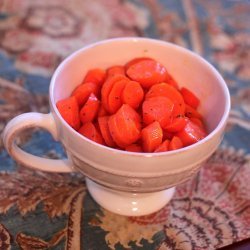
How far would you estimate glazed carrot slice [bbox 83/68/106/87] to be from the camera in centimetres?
74

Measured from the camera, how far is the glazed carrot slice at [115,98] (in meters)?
0.67

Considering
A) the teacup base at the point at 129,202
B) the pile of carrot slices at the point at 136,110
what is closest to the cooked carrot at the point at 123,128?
the pile of carrot slices at the point at 136,110

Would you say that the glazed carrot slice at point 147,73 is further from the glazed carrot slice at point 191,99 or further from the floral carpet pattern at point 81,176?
the floral carpet pattern at point 81,176

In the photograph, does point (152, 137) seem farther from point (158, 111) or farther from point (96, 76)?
point (96, 76)

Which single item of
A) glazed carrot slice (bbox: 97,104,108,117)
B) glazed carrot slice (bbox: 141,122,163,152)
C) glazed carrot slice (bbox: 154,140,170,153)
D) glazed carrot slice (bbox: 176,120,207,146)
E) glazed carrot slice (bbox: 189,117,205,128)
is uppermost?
glazed carrot slice (bbox: 141,122,163,152)

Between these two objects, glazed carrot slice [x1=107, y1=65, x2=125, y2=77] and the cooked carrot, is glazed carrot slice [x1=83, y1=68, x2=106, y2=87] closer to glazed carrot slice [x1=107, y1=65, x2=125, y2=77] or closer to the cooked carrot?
glazed carrot slice [x1=107, y1=65, x2=125, y2=77]

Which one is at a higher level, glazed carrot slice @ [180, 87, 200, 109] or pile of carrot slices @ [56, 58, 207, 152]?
pile of carrot slices @ [56, 58, 207, 152]

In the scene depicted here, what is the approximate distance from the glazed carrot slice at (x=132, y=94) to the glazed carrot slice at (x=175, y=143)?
8 centimetres

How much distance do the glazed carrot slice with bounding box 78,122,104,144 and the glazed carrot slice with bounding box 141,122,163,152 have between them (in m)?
0.06

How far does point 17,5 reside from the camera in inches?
45.3

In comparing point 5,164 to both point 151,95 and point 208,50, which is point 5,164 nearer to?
point 151,95

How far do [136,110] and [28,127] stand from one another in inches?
6.3

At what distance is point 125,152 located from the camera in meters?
0.57

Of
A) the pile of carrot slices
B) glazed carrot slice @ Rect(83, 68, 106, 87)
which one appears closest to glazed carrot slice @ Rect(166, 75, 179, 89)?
the pile of carrot slices
